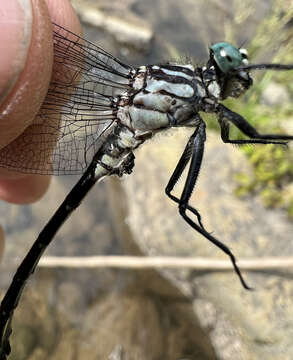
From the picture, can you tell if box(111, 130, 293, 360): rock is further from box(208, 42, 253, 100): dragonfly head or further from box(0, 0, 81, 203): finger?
box(0, 0, 81, 203): finger

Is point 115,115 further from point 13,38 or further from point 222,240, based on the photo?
point 222,240

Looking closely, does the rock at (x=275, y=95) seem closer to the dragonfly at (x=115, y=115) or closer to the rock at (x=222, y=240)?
the rock at (x=222, y=240)

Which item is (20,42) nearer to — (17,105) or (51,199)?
(17,105)

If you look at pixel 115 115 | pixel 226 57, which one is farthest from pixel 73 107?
pixel 226 57

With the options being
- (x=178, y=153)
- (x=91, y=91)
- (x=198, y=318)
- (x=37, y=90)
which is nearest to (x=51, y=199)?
(x=178, y=153)

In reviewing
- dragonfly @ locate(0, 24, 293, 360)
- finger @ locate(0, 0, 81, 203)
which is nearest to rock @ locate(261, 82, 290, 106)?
dragonfly @ locate(0, 24, 293, 360)

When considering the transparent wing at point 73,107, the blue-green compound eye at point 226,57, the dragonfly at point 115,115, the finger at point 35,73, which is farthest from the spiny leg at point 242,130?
the finger at point 35,73

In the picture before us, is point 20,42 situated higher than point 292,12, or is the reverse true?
point 292,12

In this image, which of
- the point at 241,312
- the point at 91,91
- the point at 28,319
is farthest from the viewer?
the point at 28,319

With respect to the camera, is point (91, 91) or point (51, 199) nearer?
point (91, 91)
